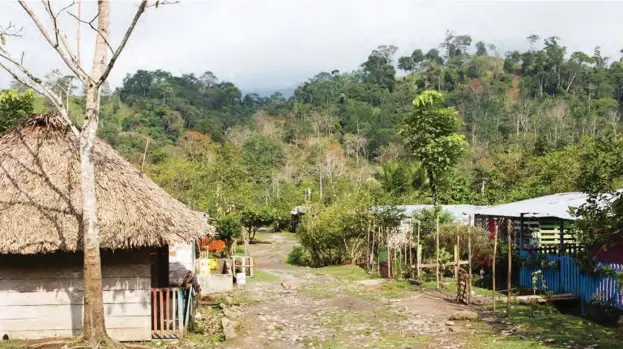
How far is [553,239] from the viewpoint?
2303 centimetres

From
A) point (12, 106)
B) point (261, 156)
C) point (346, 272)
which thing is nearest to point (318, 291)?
point (346, 272)

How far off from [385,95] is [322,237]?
74.9 m

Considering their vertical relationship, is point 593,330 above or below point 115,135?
below

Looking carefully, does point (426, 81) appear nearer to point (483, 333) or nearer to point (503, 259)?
point (503, 259)

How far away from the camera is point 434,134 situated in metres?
31.3

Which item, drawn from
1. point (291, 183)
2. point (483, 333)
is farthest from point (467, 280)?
point (291, 183)

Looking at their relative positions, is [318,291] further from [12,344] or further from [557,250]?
[12,344]

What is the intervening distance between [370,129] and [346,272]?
186ft

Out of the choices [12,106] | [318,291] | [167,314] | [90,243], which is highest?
[12,106]

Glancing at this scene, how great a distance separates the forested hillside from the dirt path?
23.0 ft

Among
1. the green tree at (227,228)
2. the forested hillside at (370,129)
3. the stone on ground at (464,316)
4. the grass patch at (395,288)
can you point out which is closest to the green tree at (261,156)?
the forested hillside at (370,129)

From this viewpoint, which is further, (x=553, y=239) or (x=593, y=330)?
(x=553, y=239)

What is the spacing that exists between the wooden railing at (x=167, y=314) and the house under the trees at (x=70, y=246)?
20 millimetres

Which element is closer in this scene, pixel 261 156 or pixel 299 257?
pixel 299 257
